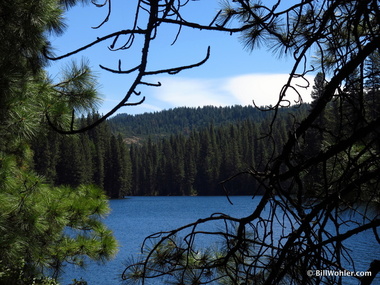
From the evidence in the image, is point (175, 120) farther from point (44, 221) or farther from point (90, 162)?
point (44, 221)

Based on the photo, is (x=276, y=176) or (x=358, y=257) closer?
(x=276, y=176)

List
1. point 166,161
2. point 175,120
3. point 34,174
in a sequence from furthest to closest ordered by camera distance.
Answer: point 175,120, point 166,161, point 34,174

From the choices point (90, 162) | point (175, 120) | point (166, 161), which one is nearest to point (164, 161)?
point (166, 161)

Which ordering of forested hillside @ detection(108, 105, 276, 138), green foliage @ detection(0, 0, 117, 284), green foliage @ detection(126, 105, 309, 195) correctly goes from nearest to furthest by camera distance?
1. green foliage @ detection(0, 0, 117, 284)
2. green foliage @ detection(126, 105, 309, 195)
3. forested hillside @ detection(108, 105, 276, 138)

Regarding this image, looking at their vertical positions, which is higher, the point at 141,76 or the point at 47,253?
the point at 141,76

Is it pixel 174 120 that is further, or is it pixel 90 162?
pixel 174 120

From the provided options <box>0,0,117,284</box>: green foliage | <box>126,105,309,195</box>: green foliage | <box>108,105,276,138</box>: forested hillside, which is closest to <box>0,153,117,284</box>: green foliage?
<box>0,0,117,284</box>: green foliage

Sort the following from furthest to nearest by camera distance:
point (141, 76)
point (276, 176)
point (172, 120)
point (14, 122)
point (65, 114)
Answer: point (172, 120)
point (65, 114)
point (14, 122)
point (276, 176)
point (141, 76)

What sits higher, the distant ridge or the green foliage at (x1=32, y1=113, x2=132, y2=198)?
the distant ridge

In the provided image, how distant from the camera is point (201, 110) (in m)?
171

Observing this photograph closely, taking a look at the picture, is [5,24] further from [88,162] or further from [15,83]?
[88,162]

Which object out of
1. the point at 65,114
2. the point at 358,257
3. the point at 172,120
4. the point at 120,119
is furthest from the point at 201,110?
the point at 65,114

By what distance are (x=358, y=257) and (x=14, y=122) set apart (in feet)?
44.4

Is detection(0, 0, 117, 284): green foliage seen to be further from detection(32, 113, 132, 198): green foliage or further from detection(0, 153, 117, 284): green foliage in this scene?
detection(32, 113, 132, 198): green foliage
